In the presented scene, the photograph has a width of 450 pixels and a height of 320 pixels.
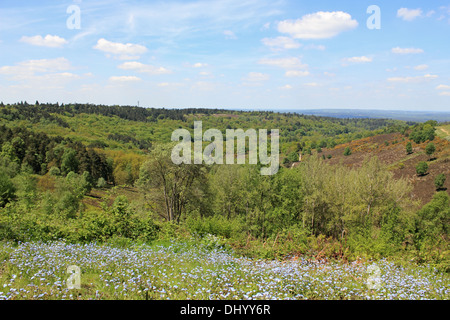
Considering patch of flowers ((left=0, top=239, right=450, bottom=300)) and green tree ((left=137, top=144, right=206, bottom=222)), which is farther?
green tree ((left=137, top=144, right=206, bottom=222))

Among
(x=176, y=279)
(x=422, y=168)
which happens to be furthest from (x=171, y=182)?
(x=422, y=168)

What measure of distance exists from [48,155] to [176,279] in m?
108

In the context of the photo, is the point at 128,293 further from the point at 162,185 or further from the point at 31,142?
the point at 31,142

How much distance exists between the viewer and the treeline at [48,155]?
92562 millimetres

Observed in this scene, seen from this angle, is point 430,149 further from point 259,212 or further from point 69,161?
point 69,161

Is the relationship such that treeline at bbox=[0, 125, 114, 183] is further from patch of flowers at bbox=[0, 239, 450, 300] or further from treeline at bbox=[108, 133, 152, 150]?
patch of flowers at bbox=[0, 239, 450, 300]

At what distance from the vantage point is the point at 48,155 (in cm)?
9769

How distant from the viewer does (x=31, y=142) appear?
98688mm

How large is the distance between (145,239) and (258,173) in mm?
15189

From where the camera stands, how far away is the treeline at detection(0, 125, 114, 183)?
9256 centimetres

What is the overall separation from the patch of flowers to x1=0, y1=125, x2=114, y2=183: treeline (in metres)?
92.4

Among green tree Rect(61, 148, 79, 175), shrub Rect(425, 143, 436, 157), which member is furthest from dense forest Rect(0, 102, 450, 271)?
shrub Rect(425, 143, 436, 157)
